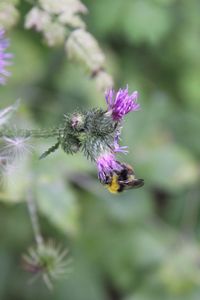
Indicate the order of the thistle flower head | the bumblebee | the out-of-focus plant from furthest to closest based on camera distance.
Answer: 1. the out-of-focus plant
2. the thistle flower head
3. the bumblebee

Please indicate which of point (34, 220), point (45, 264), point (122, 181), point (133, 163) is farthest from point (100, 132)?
point (133, 163)

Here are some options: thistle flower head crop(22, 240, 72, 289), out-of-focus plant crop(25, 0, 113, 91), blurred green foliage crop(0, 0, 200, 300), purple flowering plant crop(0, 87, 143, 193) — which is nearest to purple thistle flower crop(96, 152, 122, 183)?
purple flowering plant crop(0, 87, 143, 193)

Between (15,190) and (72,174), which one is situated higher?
(72,174)

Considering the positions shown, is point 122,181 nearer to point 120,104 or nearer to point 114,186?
point 114,186

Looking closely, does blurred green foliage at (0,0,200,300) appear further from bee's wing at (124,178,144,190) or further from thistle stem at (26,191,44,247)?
bee's wing at (124,178,144,190)

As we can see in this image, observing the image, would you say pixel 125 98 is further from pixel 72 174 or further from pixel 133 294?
pixel 133 294

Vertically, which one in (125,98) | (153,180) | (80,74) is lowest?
(125,98)

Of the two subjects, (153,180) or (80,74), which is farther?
(80,74)

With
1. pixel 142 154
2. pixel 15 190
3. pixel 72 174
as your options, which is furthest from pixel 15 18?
pixel 142 154
